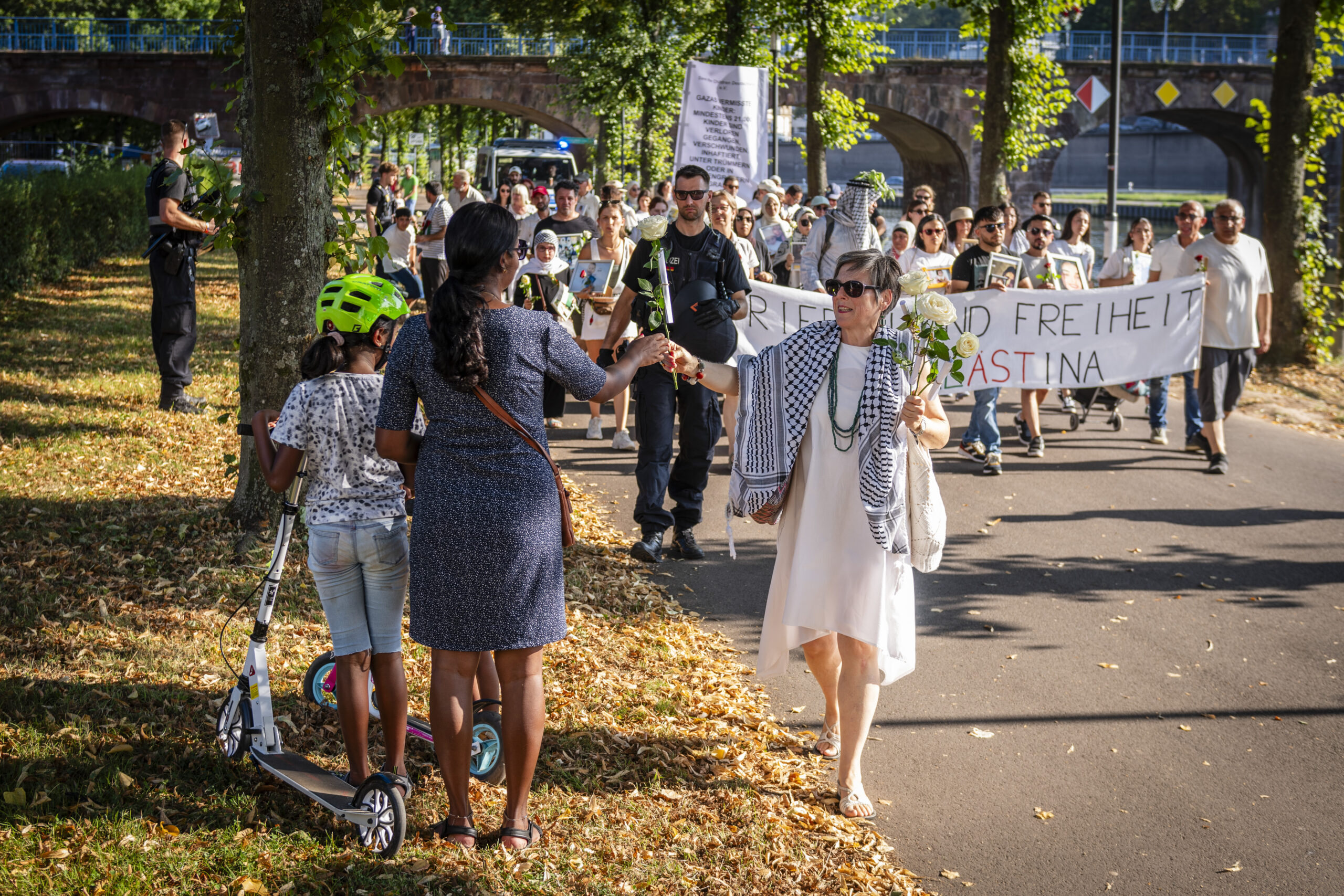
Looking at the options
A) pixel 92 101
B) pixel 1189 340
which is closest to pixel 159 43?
pixel 92 101

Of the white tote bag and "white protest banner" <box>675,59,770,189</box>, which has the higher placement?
"white protest banner" <box>675,59,770,189</box>

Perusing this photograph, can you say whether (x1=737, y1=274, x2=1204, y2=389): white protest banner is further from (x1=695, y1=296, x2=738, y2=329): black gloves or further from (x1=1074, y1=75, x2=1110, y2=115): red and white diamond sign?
(x1=1074, y1=75, x2=1110, y2=115): red and white diamond sign

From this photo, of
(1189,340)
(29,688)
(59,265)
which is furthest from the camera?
(59,265)

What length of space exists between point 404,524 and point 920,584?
4149 mm

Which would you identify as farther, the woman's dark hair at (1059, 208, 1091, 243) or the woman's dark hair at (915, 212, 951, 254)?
the woman's dark hair at (1059, 208, 1091, 243)

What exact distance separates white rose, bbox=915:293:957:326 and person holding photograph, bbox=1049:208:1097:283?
26.5 feet

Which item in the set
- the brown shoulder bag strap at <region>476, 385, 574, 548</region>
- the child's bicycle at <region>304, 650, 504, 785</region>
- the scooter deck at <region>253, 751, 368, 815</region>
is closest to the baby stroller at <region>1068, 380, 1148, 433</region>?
the child's bicycle at <region>304, 650, 504, 785</region>

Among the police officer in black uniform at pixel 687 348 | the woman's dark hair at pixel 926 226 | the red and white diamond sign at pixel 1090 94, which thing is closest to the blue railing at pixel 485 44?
the red and white diamond sign at pixel 1090 94

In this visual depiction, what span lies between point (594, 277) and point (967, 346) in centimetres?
736

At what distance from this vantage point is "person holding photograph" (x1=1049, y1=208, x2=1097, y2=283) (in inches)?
471

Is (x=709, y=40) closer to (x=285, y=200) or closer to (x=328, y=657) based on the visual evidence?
(x=285, y=200)

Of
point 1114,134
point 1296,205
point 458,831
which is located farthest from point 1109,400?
point 458,831

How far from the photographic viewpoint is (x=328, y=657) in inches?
186

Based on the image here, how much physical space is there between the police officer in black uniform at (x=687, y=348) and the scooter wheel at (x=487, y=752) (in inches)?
131
